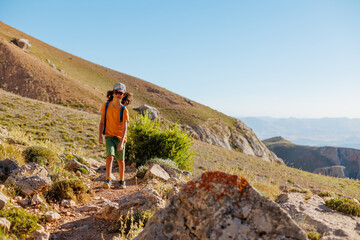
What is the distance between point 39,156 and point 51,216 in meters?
3.79

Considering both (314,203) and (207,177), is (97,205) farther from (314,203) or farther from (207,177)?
(314,203)

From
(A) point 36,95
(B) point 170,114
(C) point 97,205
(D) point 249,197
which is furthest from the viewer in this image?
(B) point 170,114

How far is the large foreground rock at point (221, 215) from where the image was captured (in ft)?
7.09

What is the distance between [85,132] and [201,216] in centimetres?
2125

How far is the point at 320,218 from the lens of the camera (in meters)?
5.05

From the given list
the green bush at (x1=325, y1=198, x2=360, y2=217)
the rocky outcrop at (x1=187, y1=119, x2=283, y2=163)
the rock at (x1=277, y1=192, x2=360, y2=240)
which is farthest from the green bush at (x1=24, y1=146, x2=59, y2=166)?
the rocky outcrop at (x1=187, y1=119, x2=283, y2=163)

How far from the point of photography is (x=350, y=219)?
17.4ft

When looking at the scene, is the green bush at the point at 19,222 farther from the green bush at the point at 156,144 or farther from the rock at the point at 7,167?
the green bush at the point at 156,144

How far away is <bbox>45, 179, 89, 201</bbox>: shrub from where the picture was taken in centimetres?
501

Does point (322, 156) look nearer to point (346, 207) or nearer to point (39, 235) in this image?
point (346, 207)

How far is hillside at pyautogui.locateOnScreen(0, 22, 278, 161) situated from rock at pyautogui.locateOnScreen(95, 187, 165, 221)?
126 feet

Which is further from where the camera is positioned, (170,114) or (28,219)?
(170,114)

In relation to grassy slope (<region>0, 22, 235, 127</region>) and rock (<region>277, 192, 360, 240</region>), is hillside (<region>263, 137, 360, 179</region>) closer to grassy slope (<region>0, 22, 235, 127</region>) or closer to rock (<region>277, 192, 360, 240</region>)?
grassy slope (<region>0, 22, 235, 127</region>)

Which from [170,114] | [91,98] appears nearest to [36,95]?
[91,98]
